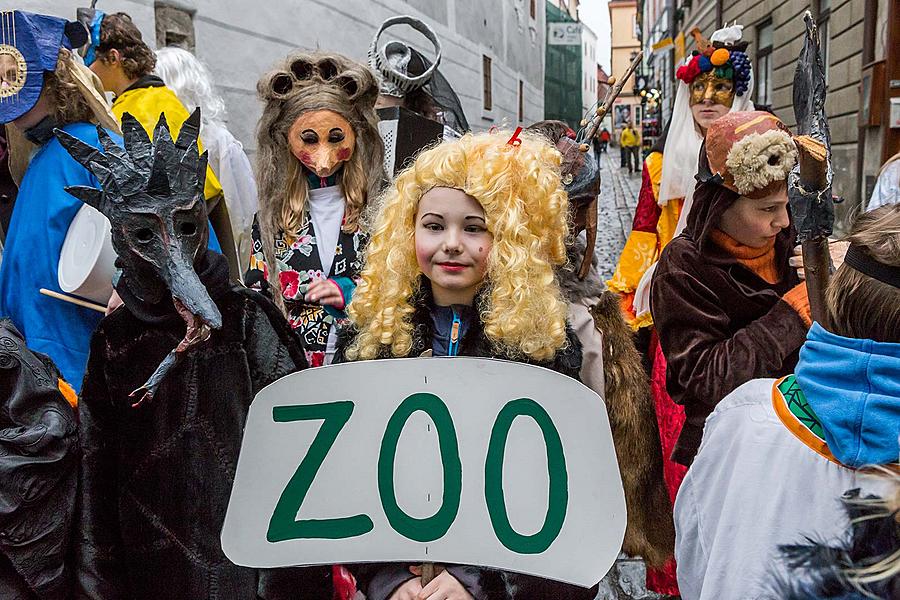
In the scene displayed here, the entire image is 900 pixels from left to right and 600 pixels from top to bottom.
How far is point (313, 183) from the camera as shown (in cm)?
309

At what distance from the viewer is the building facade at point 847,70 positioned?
759 centimetres

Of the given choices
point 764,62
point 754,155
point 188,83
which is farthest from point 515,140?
point 764,62

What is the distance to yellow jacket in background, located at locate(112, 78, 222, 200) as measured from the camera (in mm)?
3492

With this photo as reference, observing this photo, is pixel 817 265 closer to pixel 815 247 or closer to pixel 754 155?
pixel 815 247

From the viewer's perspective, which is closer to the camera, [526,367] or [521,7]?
[526,367]

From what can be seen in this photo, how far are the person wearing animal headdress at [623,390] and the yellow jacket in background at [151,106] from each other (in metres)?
1.81

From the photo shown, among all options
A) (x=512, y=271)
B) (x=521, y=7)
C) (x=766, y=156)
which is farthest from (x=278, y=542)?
(x=521, y=7)

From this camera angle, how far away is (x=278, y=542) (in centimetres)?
151

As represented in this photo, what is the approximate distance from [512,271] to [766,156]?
81cm

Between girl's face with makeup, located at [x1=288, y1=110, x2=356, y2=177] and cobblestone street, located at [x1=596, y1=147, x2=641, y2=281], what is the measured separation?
4.22 metres

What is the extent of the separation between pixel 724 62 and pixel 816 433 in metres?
3.19

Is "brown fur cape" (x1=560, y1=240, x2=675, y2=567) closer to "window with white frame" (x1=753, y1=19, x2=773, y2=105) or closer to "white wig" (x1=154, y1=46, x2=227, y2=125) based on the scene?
"white wig" (x1=154, y1=46, x2=227, y2=125)

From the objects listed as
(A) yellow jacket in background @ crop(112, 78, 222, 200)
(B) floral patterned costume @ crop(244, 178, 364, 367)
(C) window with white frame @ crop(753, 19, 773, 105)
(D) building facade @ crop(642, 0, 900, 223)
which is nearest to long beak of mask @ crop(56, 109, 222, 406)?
(B) floral patterned costume @ crop(244, 178, 364, 367)

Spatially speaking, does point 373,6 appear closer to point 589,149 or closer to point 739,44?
point 739,44
